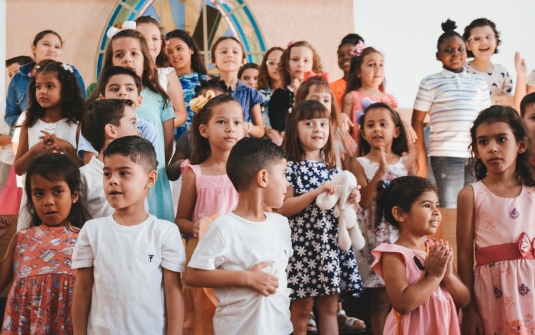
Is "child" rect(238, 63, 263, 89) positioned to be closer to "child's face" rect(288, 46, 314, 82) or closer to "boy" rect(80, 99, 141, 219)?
"child's face" rect(288, 46, 314, 82)

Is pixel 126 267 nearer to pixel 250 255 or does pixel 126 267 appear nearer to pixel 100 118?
pixel 250 255

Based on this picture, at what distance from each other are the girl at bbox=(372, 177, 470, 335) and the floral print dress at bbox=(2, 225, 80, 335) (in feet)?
3.94

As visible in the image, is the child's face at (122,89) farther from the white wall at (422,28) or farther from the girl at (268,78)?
the white wall at (422,28)

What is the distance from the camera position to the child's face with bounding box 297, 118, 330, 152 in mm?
3430

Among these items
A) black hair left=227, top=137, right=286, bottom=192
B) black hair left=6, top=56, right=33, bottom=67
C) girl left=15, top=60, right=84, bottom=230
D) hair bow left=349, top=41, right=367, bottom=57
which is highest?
black hair left=6, top=56, right=33, bottom=67

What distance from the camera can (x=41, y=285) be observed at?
2693 mm

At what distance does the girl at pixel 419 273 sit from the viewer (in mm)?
2660

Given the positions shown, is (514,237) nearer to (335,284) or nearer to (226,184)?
(335,284)

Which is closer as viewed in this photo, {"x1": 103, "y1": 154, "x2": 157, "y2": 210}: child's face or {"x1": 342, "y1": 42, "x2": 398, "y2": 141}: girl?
{"x1": 103, "y1": 154, "x2": 157, "y2": 210}: child's face

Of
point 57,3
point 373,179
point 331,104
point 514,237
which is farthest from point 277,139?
point 57,3

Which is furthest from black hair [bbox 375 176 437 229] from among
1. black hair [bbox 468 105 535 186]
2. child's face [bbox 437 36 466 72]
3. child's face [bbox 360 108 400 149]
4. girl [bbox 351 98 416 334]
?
child's face [bbox 437 36 466 72]

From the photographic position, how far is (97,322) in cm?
240

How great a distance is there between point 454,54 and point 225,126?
7.97 ft

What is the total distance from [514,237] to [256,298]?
1110 mm
